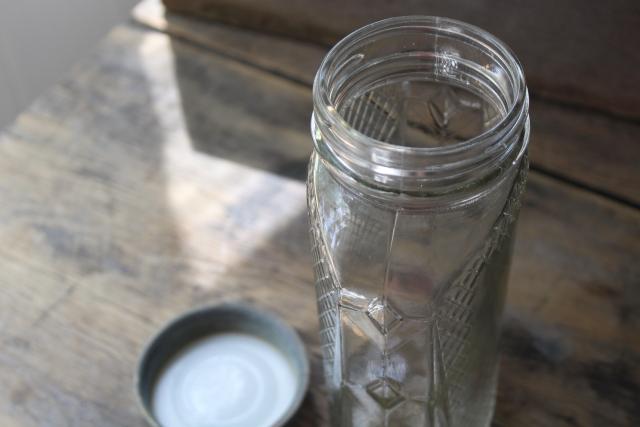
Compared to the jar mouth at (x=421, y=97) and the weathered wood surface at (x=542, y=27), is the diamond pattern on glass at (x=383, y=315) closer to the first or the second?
the jar mouth at (x=421, y=97)

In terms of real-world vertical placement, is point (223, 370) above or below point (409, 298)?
below

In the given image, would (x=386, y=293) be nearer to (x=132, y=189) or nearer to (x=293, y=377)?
(x=293, y=377)

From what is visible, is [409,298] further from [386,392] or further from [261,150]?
[261,150]

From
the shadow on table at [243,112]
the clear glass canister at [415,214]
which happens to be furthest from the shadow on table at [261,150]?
the clear glass canister at [415,214]

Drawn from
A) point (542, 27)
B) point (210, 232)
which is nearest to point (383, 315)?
point (210, 232)

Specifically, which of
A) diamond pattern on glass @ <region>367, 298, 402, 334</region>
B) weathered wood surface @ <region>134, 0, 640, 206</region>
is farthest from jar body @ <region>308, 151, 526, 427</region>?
weathered wood surface @ <region>134, 0, 640, 206</region>

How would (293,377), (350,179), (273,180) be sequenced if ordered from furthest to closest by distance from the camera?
(273,180)
(293,377)
(350,179)

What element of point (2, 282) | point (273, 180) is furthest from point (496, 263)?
point (2, 282)
